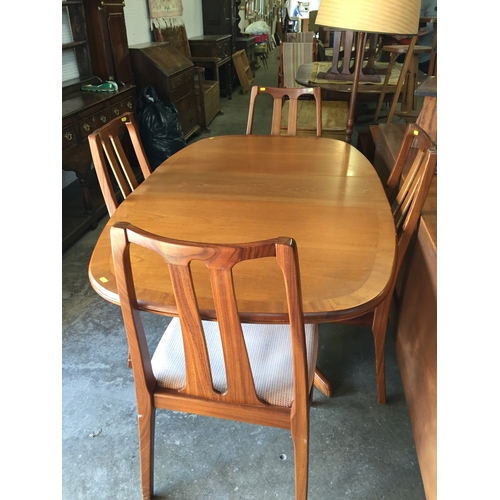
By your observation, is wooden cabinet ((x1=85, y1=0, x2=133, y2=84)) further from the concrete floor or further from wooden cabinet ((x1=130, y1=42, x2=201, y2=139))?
the concrete floor

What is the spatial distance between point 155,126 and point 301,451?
2.90m

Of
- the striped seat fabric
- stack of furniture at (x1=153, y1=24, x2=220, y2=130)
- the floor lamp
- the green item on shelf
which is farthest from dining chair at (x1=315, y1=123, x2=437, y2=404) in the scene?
stack of furniture at (x1=153, y1=24, x2=220, y2=130)

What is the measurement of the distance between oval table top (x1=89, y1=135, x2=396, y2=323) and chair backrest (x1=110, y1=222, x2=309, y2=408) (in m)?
0.06

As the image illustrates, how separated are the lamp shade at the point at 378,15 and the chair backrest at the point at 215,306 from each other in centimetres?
123

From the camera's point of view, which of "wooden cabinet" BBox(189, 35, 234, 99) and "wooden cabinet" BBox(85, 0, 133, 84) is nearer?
"wooden cabinet" BBox(85, 0, 133, 84)

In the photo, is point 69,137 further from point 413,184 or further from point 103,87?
point 413,184

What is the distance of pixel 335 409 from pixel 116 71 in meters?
2.98

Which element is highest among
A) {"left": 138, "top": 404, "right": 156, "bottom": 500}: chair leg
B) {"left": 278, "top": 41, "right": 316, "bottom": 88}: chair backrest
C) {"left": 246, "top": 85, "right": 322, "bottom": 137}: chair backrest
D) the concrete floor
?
{"left": 278, "top": 41, "right": 316, "bottom": 88}: chair backrest

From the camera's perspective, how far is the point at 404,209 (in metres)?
1.32

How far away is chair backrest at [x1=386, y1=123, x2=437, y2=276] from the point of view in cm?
113

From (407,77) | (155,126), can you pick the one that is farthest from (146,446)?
(407,77)

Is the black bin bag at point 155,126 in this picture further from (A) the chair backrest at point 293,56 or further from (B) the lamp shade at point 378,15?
(A) the chair backrest at point 293,56

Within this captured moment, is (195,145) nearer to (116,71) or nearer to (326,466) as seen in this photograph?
(326,466)
